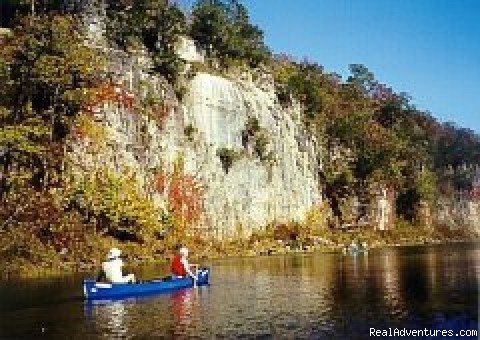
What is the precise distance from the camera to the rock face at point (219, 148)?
194ft

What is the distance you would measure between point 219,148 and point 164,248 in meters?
15.2

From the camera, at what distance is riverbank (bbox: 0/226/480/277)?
45.3 metres

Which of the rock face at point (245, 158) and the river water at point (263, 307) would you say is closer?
the river water at point (263, 307)

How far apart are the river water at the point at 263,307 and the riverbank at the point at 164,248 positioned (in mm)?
5165

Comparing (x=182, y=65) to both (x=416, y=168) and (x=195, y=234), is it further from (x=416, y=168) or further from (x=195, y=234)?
(x=416, y=168)

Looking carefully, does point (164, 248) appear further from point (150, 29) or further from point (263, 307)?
point (263, 307)

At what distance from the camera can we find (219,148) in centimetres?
6906

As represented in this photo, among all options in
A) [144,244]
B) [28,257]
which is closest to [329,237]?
[144,244]

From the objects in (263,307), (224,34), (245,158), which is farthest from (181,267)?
(224,34)

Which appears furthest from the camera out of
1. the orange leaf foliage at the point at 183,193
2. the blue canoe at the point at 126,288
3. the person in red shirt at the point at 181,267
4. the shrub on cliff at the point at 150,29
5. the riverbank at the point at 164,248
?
the shrub on cliff at the point at 150,29

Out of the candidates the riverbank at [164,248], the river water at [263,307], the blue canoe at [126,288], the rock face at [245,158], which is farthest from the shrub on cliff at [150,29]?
the blue canoe at [126,288]

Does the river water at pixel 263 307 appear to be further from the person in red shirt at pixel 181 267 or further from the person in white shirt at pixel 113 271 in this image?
the person in red shirt at pixel 181 267

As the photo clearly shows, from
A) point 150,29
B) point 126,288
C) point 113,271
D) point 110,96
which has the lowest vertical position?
point 126,288

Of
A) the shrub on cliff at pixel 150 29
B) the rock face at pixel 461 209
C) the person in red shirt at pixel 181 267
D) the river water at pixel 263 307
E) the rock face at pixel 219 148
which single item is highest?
the shrub on cliff at pixel 150 29
